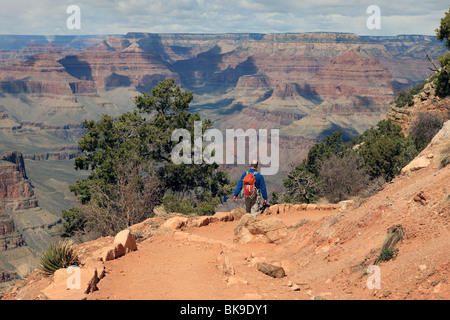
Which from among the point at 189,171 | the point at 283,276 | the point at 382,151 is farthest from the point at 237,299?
the point at 382,151

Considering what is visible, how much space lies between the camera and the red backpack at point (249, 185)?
17484 mm

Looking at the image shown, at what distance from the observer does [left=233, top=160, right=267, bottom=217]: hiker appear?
17.5 metres

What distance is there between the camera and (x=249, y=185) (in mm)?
17625

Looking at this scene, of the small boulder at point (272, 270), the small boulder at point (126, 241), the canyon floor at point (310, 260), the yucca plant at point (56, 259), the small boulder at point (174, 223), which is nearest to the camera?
the canyon floor at point (310, 260)

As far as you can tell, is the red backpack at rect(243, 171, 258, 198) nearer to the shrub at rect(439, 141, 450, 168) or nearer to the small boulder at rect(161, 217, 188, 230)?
the small boulder at rect(161, 217, 188, 230)

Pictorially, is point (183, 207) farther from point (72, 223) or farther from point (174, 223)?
point (174, 223)

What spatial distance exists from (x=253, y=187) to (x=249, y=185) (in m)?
0.19

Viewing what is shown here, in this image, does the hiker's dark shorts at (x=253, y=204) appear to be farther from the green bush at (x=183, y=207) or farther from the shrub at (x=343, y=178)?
the shrub at (x=343, y=178)

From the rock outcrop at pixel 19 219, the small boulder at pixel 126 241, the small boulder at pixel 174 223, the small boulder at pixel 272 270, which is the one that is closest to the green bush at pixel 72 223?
the small boulder at pixel 174 223

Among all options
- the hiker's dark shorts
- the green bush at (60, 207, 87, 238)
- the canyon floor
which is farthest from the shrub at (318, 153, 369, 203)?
the green bush at (60, 207, 87, 238)

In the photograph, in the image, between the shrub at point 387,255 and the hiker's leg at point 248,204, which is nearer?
the shrub at point 387,255

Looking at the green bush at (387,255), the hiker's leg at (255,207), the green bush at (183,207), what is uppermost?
the green bush at (387,255)

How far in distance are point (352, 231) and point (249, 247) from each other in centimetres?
398
